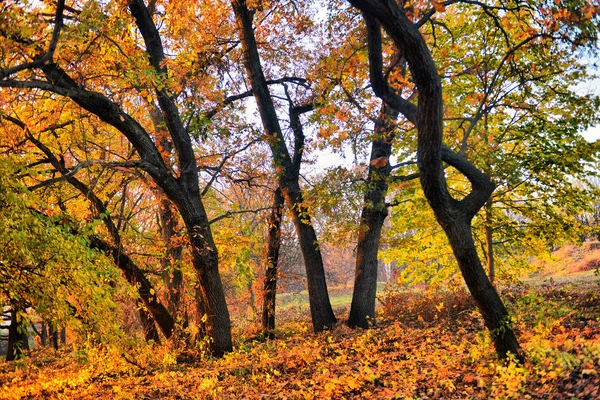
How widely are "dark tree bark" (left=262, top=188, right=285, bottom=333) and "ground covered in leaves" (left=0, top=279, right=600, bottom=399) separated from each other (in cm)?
215

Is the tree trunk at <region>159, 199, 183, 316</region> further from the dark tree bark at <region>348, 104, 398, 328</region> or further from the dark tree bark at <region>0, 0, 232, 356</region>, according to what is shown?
the dark tree bark at <region>348, 104, 398, 328</region>

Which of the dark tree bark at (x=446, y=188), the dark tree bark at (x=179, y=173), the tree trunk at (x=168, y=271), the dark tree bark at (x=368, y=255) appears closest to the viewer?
the dark tree bark at (x=446, y=188)

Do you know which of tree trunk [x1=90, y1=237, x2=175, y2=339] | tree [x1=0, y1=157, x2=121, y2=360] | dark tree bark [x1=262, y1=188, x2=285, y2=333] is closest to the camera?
tree [x1=0, y1=157, x2=121, y2=360]

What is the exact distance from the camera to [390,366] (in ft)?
23.3

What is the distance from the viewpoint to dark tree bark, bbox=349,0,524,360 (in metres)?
5.41

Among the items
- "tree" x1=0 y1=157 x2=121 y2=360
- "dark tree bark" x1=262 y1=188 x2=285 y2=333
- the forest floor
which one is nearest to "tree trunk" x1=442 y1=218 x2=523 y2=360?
the forest floor

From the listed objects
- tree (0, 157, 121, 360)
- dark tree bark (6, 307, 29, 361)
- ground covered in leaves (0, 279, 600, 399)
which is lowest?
ground covered in leaves (0, 279, 600, 399)

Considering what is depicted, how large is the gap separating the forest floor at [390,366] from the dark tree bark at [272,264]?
5.86 feet

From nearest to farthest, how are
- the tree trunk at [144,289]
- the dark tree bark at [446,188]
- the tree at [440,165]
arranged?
the tree at [440,165], the dark tree bark at [446,188], the tree trunk at [144,289]

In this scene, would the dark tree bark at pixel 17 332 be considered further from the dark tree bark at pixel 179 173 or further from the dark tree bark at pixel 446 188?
the dark tree bark at pixel 446 188

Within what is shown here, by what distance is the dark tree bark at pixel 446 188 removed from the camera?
5414 mm

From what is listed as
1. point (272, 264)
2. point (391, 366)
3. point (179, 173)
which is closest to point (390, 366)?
point (391, 366)

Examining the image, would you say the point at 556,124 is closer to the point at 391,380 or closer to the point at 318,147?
the point at 318,147

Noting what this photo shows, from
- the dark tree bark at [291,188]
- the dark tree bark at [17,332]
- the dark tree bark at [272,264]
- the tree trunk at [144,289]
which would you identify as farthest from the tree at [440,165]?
the dark tree bark at [272,264]
